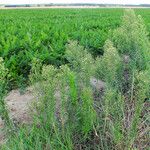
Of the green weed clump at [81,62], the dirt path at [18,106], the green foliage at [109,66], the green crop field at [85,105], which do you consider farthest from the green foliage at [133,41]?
the dirt path at [18,106]

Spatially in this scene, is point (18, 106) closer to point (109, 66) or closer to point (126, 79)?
point (126, 79)

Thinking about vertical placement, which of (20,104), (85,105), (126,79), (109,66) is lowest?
(20,104)

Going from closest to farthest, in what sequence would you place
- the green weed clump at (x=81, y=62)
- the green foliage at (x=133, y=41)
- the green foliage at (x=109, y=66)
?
the green weed clump at (x=81, y=62)
the green foliage at (x=109, y=66)
the green foliage at (x=133, y=41)

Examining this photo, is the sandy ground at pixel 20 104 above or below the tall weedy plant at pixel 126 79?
below

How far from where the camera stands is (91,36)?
7910 millimetres

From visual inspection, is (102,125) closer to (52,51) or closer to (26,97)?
(26,97)

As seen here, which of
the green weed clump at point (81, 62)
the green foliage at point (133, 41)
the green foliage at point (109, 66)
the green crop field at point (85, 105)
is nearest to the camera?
the green crop field at point (85, 105)

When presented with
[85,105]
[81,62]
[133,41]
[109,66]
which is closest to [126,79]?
[133,41]

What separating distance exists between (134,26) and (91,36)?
3825 mm

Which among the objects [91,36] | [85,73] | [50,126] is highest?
[85,73]

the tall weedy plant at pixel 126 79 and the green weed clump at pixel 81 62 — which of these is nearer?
the tall weedy plant at pixel 126 79

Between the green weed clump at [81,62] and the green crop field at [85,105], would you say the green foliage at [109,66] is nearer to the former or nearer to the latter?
the green crop field at [85,105]

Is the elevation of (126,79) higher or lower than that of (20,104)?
higher

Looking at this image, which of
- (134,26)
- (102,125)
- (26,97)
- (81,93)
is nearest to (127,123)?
A: (102,125)
